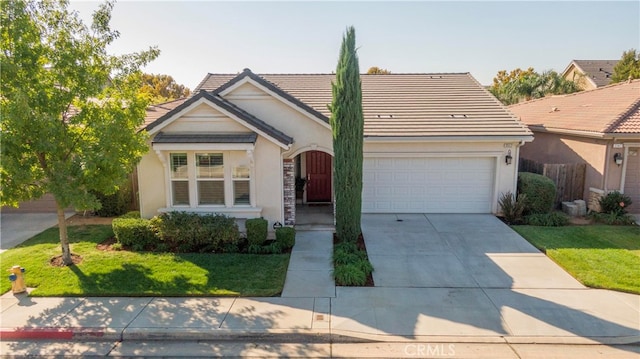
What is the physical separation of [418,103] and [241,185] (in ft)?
26.5

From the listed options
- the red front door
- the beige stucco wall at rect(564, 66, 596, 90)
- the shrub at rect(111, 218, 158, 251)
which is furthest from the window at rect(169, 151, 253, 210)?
the beige stucco wall at rect(564, 66, 596, 90)

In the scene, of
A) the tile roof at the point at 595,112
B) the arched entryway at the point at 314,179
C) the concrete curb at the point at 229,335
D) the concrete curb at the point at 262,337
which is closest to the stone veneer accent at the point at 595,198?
the tile roof at the point at 595,112

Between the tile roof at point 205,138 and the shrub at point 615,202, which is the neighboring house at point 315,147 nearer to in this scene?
Result: the tile roof at point 205,138

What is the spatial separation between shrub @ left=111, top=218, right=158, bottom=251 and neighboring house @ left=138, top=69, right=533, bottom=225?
0.81 metres

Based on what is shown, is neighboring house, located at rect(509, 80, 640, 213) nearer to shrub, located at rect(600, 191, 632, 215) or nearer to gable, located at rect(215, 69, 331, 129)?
shrub, located at rect(600, 191, 632, 215)

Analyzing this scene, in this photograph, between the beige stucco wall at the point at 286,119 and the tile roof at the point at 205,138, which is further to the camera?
the beige stucco wall at the point at 286,119

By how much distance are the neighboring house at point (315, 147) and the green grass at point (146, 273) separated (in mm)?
1745

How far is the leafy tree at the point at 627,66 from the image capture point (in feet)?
108

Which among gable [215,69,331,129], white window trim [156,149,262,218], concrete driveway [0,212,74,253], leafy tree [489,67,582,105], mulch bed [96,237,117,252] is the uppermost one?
leafy tree [489,67,582,105]

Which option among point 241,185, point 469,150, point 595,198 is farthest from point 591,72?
point 241,185

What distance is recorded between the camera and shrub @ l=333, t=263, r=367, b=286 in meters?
8.53

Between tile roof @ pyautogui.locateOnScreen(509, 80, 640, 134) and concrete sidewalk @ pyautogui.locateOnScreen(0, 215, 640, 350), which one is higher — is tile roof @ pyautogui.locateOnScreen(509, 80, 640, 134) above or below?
above

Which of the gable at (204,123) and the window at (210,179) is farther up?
the gable at (204,123)

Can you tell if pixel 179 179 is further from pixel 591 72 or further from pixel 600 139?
pixel 591 72
